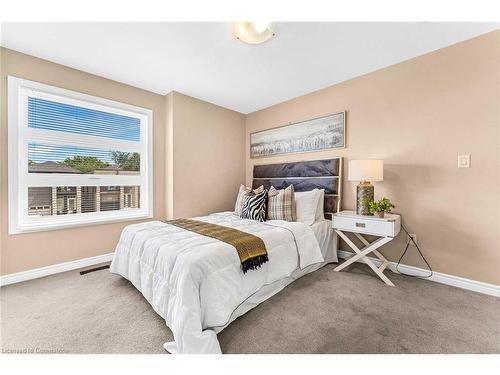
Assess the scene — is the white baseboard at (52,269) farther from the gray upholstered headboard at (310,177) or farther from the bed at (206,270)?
the gray upholstered headboard at (310,177)

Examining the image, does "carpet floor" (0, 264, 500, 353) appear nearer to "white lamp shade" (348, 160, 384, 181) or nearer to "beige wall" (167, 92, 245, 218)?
"white lamp shade" (348, 160, 384, 181)

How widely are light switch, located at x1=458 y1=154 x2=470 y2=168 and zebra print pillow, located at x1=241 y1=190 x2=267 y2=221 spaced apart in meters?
2.08

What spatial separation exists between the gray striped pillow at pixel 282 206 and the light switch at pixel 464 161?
172 cm

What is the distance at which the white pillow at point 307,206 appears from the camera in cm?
268

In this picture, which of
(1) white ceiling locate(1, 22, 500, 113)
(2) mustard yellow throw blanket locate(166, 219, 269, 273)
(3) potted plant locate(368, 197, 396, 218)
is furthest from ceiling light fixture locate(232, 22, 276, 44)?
(3) potted plant locate(368, 197, 396, 218)

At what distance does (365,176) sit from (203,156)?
250cm

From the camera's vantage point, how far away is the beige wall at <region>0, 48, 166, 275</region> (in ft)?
7.13

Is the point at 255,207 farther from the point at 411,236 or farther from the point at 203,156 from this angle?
the point at 411,236

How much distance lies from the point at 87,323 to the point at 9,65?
8.92 ft

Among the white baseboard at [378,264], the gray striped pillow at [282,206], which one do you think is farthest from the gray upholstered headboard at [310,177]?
the white baseboard at [378,264]

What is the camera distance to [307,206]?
2738mm

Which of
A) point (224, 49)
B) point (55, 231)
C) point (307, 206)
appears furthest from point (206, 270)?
point (55, 231)
